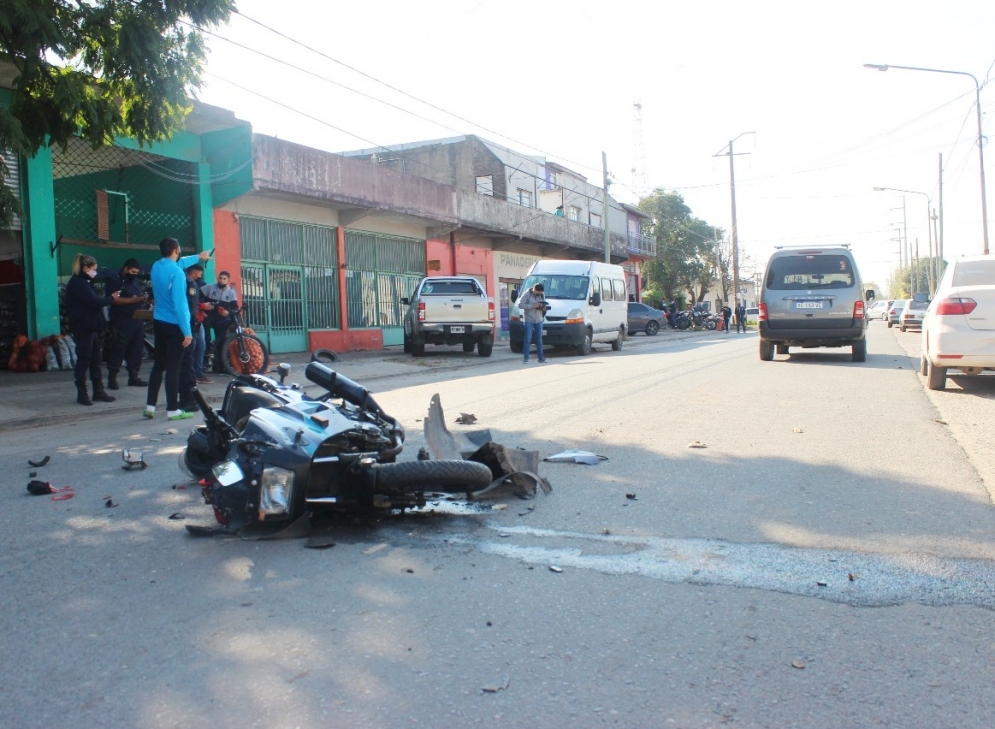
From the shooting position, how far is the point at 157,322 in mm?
8430

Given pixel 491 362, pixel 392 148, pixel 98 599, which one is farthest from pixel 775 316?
pixel 392 148

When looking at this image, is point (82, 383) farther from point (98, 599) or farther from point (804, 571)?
point (804, 571)

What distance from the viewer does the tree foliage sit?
59.3m

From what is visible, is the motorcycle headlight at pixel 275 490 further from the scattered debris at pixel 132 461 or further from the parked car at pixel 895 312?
the parked car at pixel 895 312

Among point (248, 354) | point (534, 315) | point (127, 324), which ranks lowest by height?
point (248, 354)

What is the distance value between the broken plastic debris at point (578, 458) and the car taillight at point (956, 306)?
5.47 metres

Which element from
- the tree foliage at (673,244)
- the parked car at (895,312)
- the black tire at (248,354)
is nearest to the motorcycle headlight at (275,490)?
the black tire at (248,354)

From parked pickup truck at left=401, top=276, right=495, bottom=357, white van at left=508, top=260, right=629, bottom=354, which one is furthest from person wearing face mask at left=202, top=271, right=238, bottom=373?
white van at left=508, top=260, right=629, bottom=354

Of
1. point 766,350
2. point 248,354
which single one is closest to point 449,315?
point 766,350

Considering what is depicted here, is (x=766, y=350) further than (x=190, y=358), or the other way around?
(x=766, y=350)

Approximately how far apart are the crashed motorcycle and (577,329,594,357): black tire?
1604 cm

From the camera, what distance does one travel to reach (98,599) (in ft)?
11.6

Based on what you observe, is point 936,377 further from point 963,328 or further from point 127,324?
point 127,324

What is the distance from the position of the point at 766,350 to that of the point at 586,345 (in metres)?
5.79
